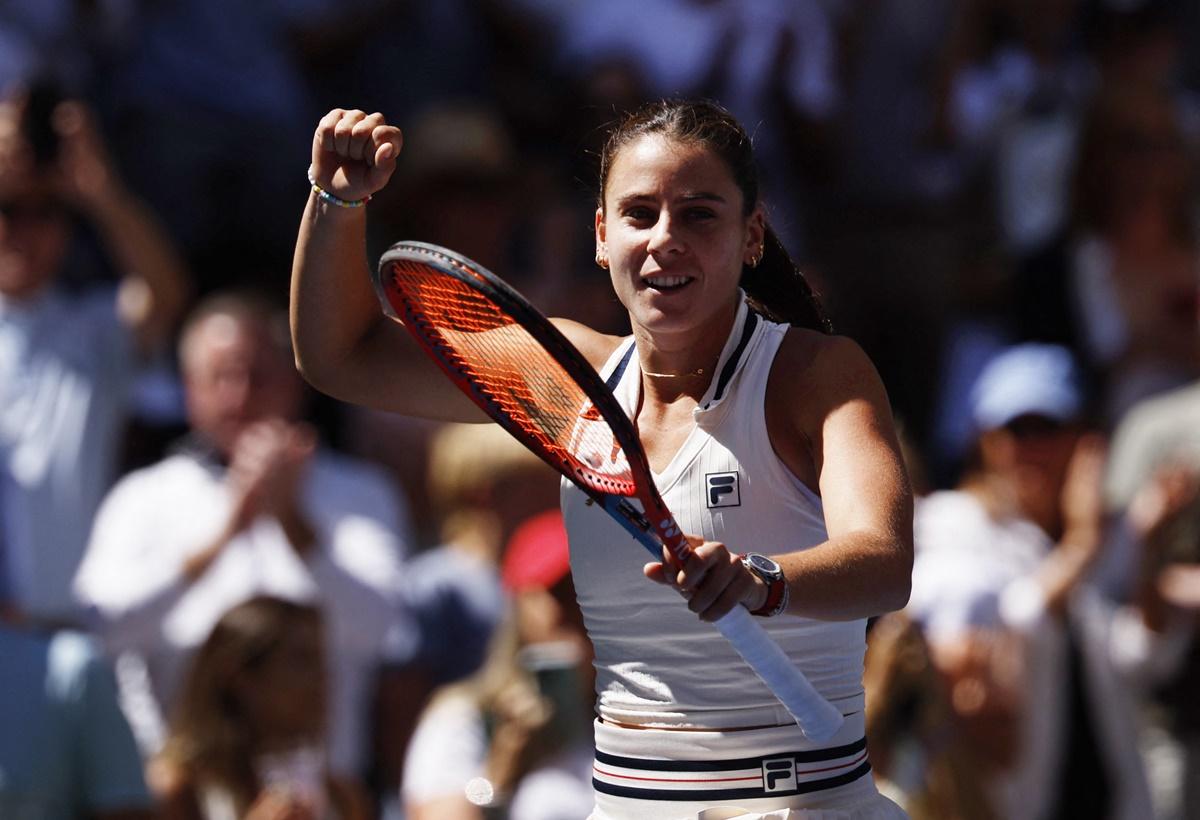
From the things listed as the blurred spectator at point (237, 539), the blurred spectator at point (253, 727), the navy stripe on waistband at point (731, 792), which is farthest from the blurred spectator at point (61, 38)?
the navy stripe on waistband at point (731, 792)

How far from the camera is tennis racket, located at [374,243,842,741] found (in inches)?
106

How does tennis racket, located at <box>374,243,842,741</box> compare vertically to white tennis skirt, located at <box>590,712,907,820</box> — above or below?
above

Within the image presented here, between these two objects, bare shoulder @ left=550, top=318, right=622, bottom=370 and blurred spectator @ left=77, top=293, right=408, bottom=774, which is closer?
bare shoulder @ left=550, top=318, right=622, bottom=370

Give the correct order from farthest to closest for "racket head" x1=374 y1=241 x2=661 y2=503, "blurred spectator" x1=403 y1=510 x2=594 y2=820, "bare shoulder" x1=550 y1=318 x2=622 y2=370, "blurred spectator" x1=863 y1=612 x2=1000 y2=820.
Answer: "blurred spectator" x1=863 y1=612 x2=1000 y2=820, "blurred spectator" x1=403 y1=510 x2=594 y2=820, "bare shoulder" x1=550 y1=318 x2=622 y2=370, "racket head" x1=374 y1=241 x2=661 y2=503

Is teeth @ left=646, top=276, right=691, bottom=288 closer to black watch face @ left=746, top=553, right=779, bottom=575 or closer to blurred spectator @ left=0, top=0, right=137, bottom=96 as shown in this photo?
black watch face @ left=746, top=553, right=779, bottom=575

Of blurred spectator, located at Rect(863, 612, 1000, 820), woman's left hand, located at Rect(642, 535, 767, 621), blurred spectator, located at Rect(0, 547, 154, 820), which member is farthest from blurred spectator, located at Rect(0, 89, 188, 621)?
woman's left hand, located at Rect(642, 535, 767, 621)

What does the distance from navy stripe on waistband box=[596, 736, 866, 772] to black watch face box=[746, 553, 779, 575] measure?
1.44ft

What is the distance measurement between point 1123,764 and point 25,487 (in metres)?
3.46

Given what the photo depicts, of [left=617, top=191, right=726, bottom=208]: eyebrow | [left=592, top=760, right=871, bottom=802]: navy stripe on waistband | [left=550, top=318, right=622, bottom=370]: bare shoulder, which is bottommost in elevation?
[left=592, top=760, right=871, bottom=802]: navy stripe on waistband

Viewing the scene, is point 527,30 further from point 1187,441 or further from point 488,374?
point 488,374

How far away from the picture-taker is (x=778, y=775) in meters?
2.96

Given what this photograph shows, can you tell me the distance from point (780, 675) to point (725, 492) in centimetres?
32

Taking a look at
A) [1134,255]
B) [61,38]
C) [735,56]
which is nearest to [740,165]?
[61,38]

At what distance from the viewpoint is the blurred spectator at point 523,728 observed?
518 cm
